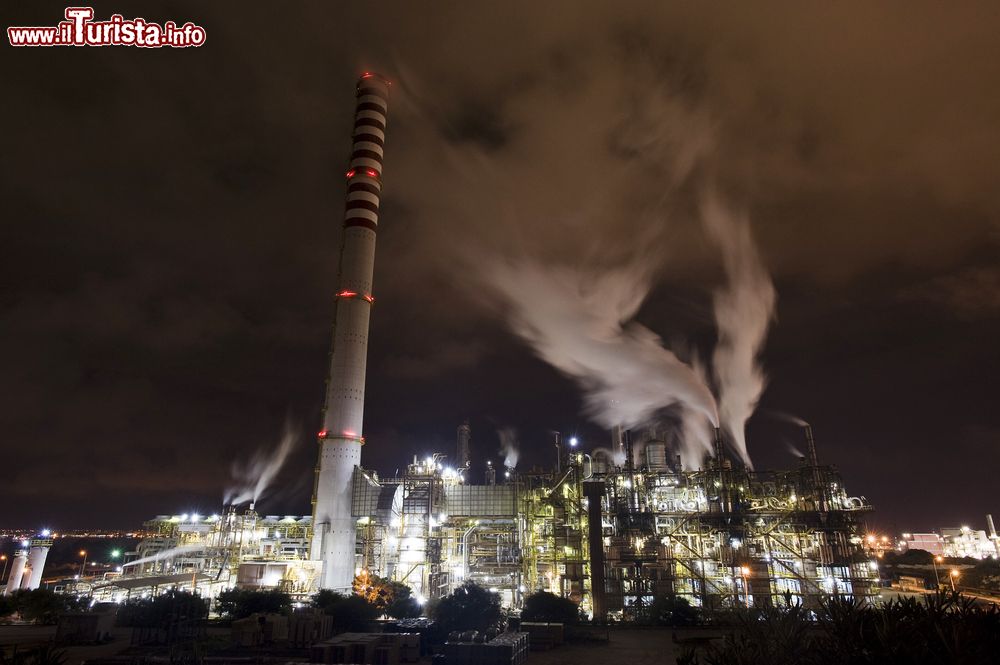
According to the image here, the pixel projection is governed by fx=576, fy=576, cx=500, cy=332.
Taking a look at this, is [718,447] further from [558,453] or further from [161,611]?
[161,611]

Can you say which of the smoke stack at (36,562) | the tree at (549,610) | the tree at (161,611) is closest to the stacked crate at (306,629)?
the tree at (161,611)

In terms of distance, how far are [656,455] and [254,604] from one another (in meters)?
42.6

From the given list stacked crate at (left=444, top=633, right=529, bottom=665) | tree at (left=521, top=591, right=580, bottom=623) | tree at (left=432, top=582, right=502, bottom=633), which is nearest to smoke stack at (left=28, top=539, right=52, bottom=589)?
tree at (left=432, top=582, right=502, bottom=633)

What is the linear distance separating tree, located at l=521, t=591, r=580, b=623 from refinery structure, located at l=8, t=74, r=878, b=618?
6007 mm

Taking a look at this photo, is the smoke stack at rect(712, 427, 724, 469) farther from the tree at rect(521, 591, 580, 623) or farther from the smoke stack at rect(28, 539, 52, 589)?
the smoke stack at rect(28, 539, 52, 589)

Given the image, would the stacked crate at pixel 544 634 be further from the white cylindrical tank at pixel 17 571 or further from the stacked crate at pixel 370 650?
the white cylindrical tank at pixel 17 571

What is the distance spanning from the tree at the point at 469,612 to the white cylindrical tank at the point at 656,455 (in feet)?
103

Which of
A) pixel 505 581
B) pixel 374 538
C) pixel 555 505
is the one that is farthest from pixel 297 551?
pixel 555 505

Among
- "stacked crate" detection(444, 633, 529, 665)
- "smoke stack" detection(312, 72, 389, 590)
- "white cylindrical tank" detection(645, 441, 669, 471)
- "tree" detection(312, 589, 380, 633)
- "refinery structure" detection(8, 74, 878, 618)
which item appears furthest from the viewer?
"white cylindrical tank" detection(645, 441, 669, 471)

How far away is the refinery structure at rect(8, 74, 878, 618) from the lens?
4956cm

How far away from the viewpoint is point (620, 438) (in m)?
72.4

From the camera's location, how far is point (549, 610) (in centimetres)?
3959

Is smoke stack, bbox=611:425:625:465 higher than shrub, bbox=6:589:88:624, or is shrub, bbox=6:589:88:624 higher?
smoke stack, bbox=611:425:625:465

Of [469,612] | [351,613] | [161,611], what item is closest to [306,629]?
[351,613]
